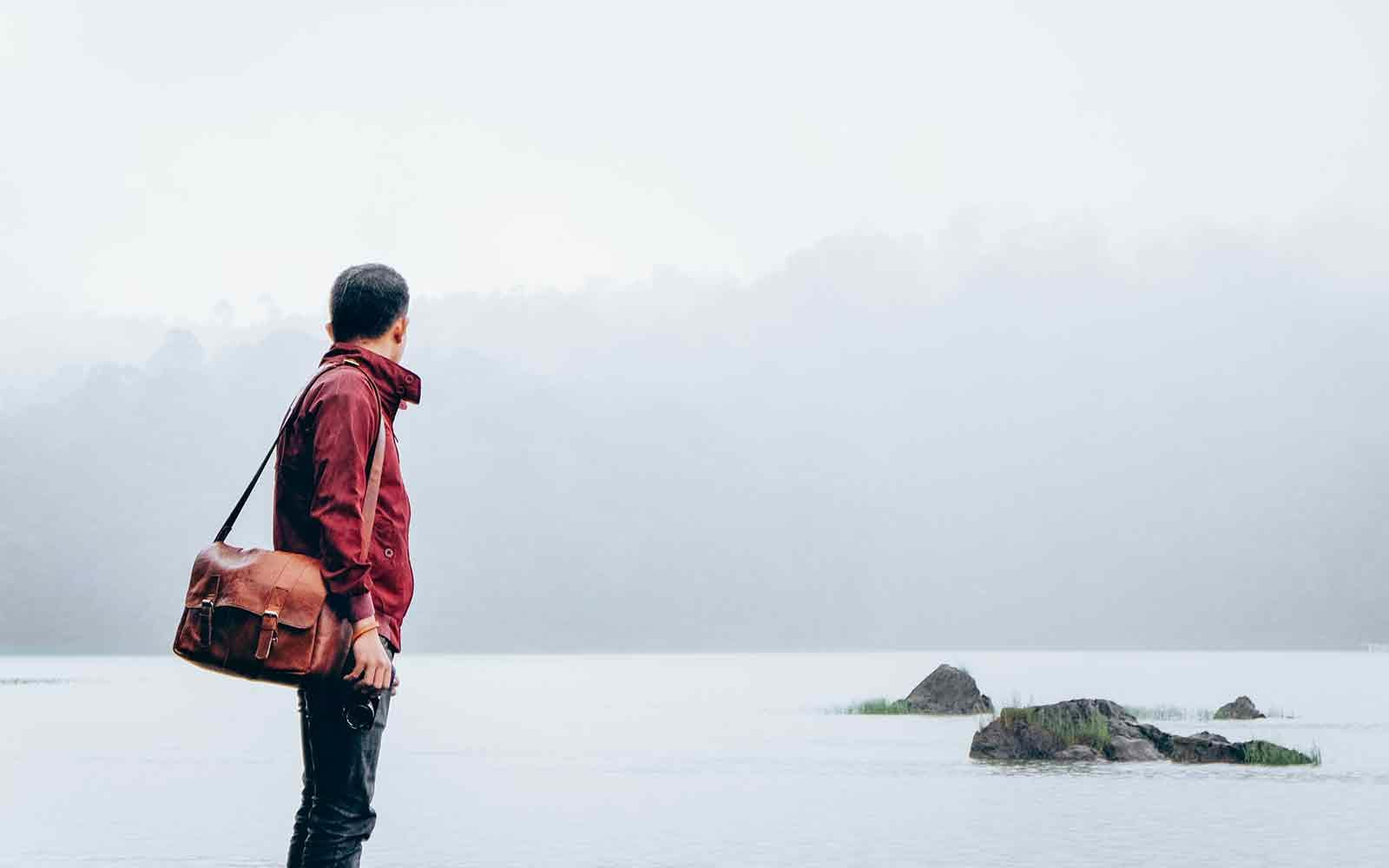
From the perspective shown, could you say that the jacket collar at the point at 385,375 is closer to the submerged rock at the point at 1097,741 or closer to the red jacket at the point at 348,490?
the red jacket at the point at 348,490

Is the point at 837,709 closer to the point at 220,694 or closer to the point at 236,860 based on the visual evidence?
the point at 220,694

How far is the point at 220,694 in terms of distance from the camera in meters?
95.7

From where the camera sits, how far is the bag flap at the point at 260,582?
216 inches

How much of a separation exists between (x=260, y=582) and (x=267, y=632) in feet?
0.57

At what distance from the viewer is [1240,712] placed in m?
49.6

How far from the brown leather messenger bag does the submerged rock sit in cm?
2536

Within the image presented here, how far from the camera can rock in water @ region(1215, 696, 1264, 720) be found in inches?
1941

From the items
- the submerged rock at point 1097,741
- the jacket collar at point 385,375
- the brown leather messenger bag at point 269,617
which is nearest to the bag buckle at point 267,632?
the brown leather messenger bag at point 269,617

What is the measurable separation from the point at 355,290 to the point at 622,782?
24.5 metres

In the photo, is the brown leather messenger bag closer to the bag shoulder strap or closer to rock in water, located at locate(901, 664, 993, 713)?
the bag shoulder strap

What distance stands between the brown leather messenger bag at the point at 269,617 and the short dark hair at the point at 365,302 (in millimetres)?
366

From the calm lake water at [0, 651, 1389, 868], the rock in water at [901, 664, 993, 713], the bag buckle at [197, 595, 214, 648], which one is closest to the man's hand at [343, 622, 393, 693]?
the bag buckle at [197, 595, 214, 648]

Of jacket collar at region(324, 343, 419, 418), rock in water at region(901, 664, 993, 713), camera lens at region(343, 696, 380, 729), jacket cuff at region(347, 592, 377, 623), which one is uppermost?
rock in water at region(901, 664, 993, 713)

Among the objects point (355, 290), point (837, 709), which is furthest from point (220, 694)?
point (355, 290)
